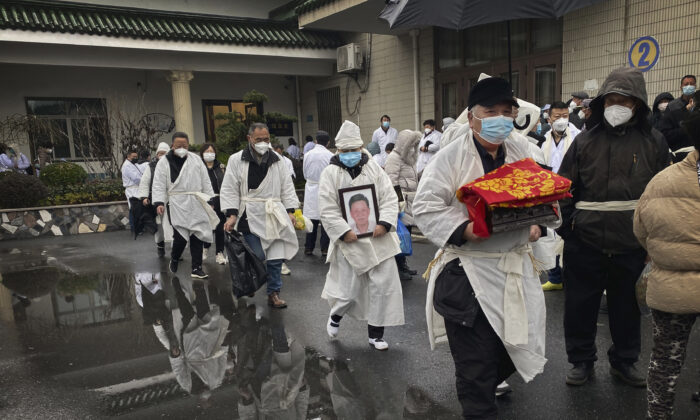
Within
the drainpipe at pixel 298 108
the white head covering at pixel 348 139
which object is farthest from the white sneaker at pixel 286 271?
the drainpipe at pixel 298 108

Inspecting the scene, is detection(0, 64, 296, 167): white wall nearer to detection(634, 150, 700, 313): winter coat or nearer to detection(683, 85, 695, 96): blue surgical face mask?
detection(683, 85, 695, 96): blue surgical face mask

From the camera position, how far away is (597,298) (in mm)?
3424

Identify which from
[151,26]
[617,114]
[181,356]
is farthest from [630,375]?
[151,26]

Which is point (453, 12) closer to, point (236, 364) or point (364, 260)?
point (364, 260)

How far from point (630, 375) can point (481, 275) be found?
5.33 ft

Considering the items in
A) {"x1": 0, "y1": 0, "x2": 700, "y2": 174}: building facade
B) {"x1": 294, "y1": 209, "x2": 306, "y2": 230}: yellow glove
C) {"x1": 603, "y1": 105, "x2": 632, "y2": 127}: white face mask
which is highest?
{"x1": 0, "y1": 0, "x2": 700, "y2": 174}: building facade

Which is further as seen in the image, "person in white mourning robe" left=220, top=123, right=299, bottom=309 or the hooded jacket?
"person in white mourning robe" left=220, top=123, right=299, bottom=309

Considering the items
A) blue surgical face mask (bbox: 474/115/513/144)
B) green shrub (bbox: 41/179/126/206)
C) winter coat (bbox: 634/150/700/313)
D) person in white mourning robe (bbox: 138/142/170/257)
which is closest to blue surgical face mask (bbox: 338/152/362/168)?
blue surgical face mask (bbox: 474/115/513/144)

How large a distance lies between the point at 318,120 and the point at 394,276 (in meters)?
15.2

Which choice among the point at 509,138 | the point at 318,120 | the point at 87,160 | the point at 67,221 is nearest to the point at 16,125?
the point at 87,160

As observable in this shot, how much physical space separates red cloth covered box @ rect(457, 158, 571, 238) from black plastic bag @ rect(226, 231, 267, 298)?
3297mm

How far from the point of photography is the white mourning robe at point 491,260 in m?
2.59

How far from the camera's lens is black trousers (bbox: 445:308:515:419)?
254 cm

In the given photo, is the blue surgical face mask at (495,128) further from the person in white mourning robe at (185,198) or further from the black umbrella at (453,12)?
the person in white mourning robe at (185,198)
